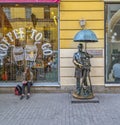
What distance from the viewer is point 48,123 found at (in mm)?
9688

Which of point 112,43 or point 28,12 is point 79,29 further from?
point 28,12

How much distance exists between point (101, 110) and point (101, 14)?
188 inches

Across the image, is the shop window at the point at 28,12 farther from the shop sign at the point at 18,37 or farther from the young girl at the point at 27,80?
the young girl at the point at 27,80

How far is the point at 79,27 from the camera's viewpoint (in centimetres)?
1481

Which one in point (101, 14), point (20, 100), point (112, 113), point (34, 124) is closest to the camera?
point (34, 124)

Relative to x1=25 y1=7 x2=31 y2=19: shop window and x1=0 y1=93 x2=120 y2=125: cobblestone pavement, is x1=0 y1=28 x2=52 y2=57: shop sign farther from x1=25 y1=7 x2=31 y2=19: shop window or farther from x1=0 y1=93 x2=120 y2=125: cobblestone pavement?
x1=0 y1=93 x2=120 y2=125: cobblestone pavement

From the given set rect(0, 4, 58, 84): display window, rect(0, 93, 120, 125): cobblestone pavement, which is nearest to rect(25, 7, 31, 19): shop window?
rect(0, 4, 58, 84): display window

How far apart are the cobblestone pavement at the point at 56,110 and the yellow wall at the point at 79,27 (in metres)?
1.14

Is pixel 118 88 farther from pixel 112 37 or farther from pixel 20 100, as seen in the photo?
pixel 20 100

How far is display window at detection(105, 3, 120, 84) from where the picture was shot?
591 inches

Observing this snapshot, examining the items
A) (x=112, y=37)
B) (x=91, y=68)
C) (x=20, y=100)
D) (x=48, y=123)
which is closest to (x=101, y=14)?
(x=112, y=37)

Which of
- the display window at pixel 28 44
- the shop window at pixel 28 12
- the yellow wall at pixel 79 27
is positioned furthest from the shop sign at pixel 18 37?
the yellow wall at pixel 79 27

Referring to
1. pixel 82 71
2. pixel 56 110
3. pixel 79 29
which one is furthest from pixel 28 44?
pixel 56 110

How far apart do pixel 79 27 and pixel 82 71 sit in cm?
207
